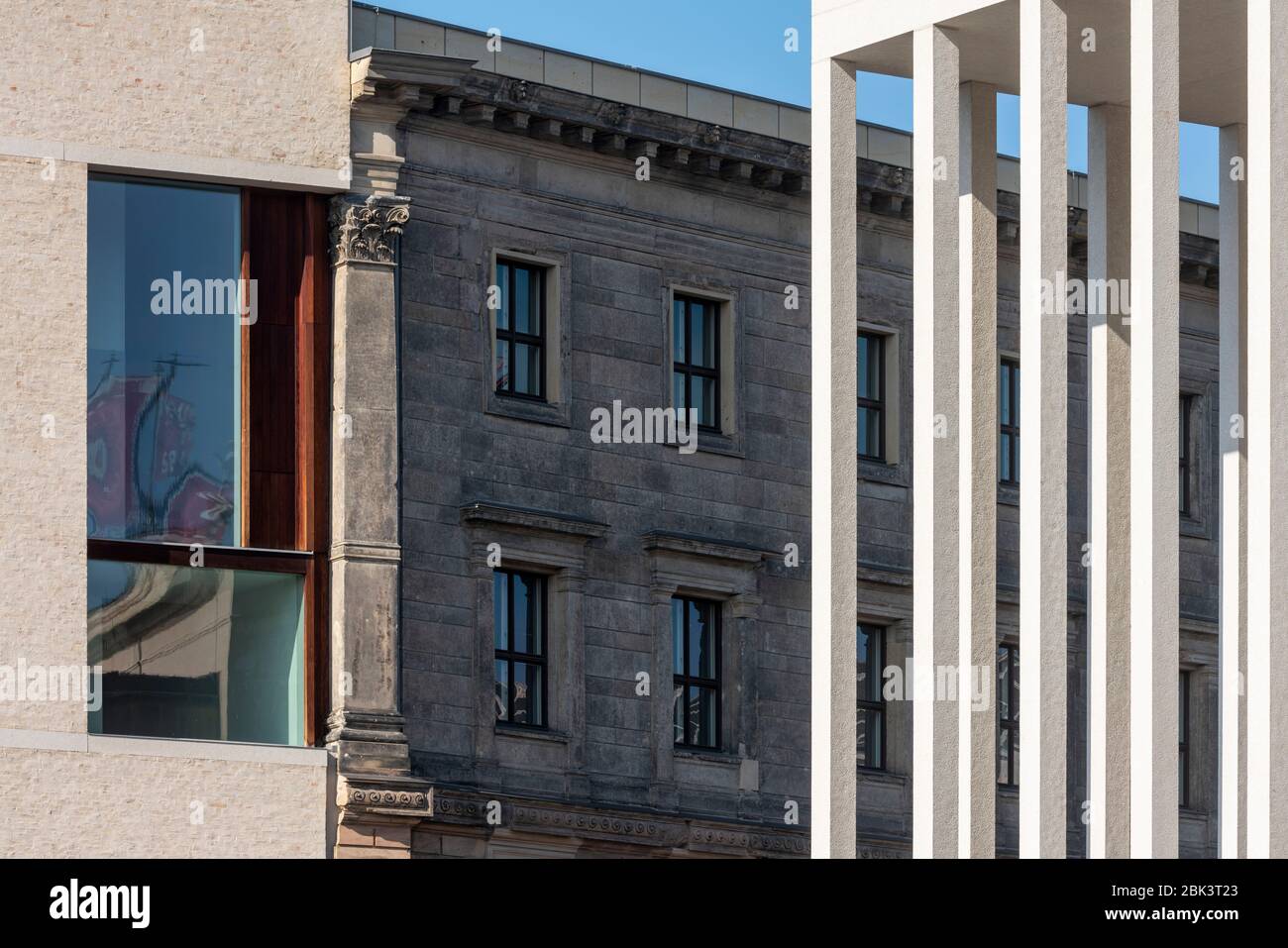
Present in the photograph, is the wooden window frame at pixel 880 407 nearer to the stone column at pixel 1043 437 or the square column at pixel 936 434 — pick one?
the square column at pixel 936 434

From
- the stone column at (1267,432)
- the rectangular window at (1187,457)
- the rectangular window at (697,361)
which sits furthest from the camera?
the rectangular window at (1187,457)

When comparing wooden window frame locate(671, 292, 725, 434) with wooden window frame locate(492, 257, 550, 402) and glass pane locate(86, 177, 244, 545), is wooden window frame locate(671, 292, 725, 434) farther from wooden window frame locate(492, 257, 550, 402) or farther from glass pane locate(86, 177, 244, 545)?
glass pane locate(86, 177, 244, 545)

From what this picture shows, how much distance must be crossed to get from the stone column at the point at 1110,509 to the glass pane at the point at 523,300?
639 inches

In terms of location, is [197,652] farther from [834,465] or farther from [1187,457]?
[834,465]

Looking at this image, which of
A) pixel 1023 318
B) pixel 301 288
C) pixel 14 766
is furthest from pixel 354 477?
→ pixel 1023 318

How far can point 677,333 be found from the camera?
38.3 metres

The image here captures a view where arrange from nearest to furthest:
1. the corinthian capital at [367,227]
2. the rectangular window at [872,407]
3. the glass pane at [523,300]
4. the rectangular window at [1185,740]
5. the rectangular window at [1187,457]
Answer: the corinthian capital at [367,227]
the glass pane at [523,300]
the rectangular window at [872,407]
the rectangular window at [1185,740]
the rectangular window at [1187,457]

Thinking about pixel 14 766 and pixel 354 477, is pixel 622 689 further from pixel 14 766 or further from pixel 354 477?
pixel 14 766

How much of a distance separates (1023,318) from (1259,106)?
1.97 m

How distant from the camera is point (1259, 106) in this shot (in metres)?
18.8

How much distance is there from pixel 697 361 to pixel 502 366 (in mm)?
2909

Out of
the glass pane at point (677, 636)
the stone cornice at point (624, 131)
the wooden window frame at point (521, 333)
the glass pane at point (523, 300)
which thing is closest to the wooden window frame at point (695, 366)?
the stone cornice at point (624, 131)

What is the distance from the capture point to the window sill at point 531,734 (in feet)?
117

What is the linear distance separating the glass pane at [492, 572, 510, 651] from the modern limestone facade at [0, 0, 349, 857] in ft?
9.20
